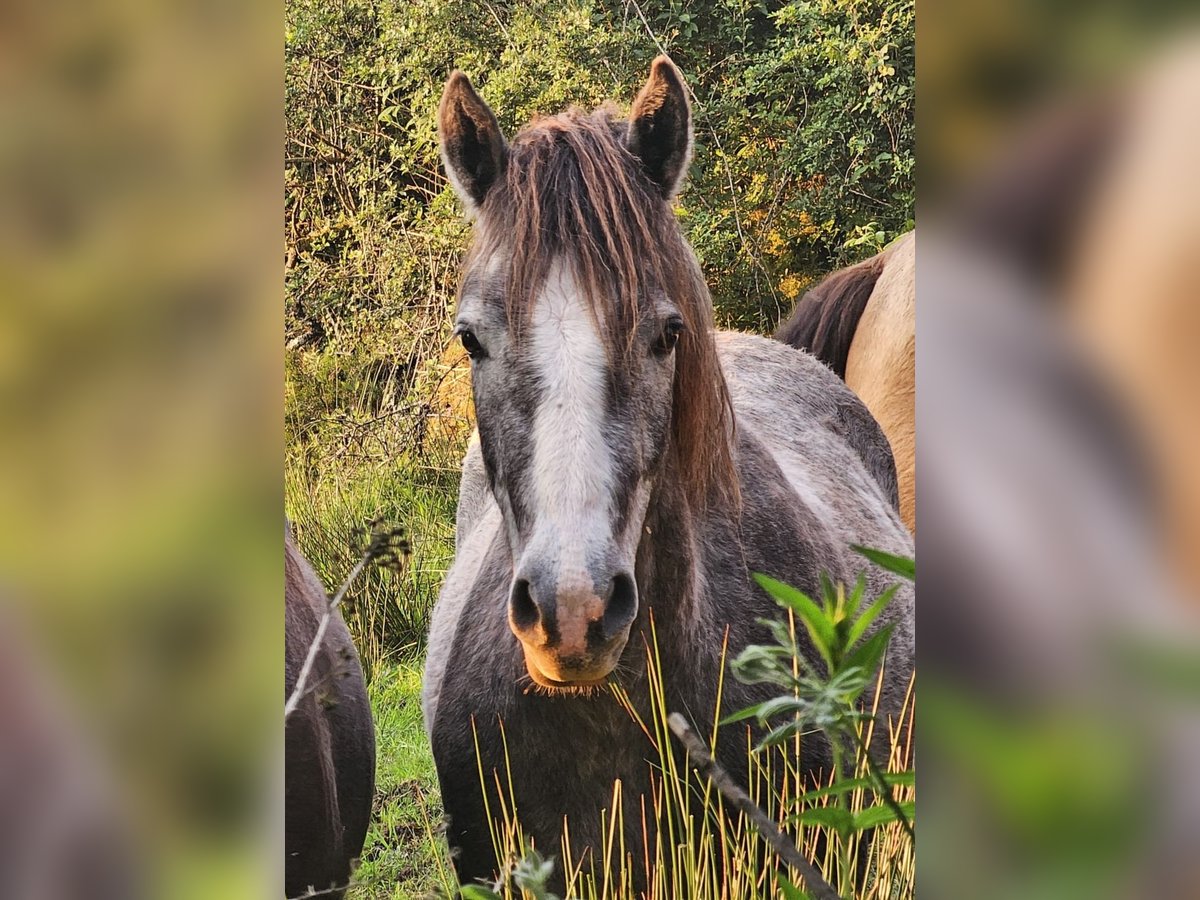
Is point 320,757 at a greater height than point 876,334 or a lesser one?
lesser

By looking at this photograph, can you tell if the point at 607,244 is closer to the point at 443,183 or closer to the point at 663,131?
the point at 663,131

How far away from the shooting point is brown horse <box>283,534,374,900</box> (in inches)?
60.3

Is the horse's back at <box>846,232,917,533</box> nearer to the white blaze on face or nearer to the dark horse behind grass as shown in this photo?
the dark horse behind grass

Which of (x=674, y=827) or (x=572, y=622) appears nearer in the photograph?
(x=572, y=622)

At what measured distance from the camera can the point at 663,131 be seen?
1423 mm

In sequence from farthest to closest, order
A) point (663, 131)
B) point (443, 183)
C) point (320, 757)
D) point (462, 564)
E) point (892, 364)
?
point (892, 364)
point (443, 183)
point (462, 564)
point (320, 757)
point (663, 131)

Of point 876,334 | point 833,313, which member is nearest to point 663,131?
point 833,313

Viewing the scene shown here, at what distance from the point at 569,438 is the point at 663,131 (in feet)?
1.56

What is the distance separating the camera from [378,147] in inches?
79.0

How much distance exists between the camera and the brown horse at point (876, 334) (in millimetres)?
1947
